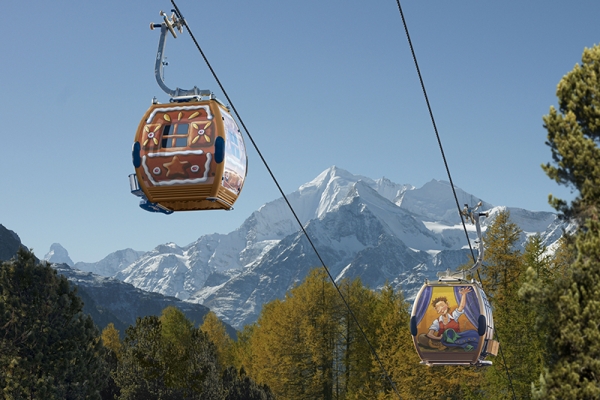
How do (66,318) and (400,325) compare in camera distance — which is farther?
(400,325)

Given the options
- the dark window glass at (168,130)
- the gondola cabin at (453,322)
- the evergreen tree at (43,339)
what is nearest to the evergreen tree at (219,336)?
the evergreen tree at (43,339)

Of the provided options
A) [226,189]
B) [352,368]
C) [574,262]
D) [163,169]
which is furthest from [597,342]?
[352,368]

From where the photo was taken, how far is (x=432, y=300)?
18984 mm

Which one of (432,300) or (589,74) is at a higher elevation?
(589,74)

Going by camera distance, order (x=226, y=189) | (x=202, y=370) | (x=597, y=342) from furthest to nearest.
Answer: (x=202, y=370) < (x=226, y=189) < (x=597, y=342)

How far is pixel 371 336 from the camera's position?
46281 millimetres

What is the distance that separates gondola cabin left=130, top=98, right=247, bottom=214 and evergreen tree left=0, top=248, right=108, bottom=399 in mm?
18672

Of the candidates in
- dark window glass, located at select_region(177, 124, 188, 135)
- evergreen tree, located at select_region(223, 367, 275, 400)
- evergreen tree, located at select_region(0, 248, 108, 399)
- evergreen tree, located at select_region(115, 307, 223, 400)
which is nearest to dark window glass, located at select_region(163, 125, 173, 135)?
dark window glass, located at select_region(177, 124, 188, 135)

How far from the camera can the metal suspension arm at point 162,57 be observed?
11055 millimetres

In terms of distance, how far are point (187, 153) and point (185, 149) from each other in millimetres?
71

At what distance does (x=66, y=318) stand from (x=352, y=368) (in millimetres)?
21327

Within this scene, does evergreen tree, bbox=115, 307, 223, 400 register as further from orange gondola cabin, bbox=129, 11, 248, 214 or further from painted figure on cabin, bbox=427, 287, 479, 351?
orange gondola cabin, bbox=129, 11, 248, 214

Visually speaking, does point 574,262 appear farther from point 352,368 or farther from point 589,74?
point 352,368

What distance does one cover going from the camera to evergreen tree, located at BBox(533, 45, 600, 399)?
430 inches
